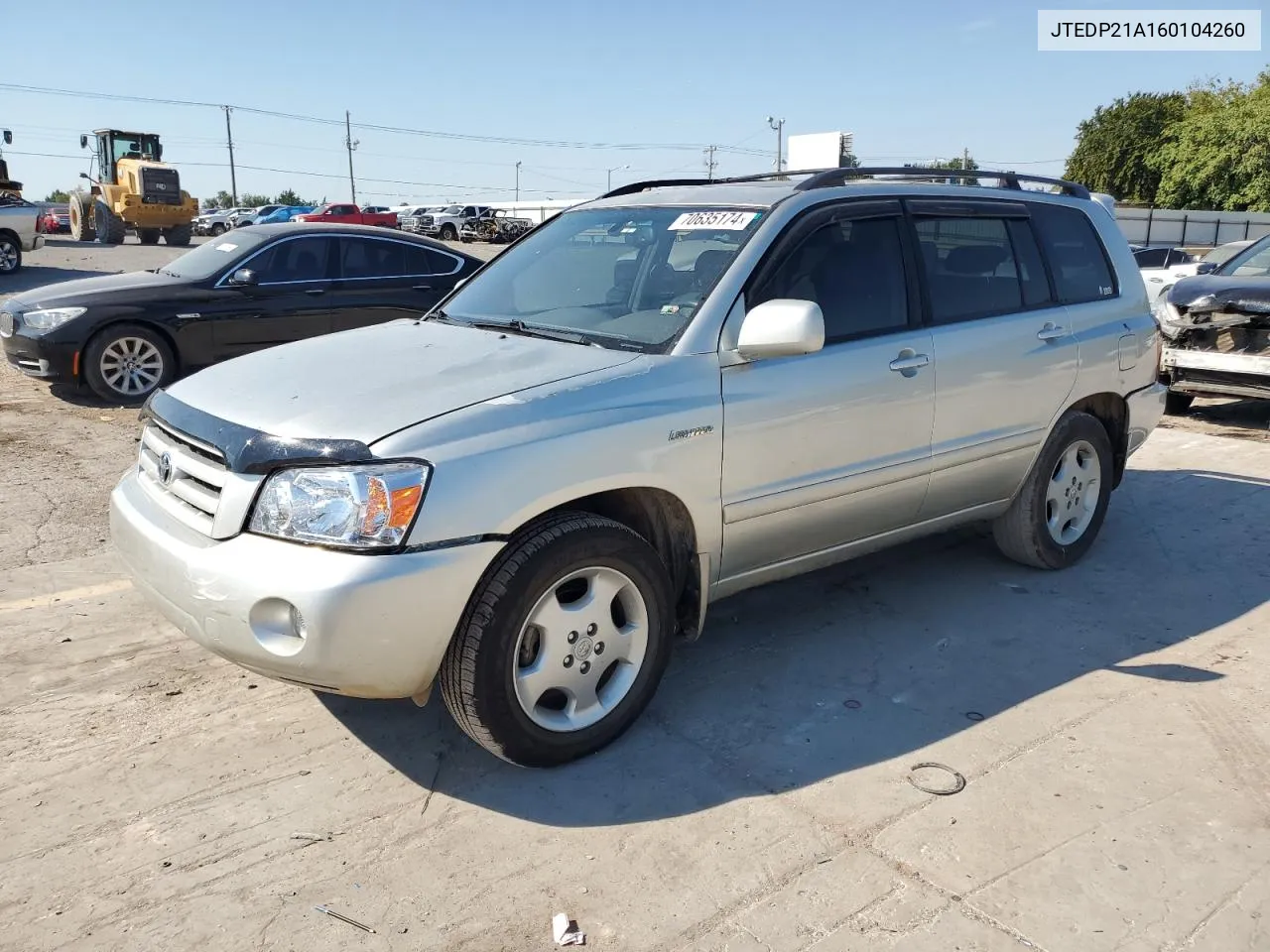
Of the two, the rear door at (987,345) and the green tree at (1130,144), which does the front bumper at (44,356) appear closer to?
the rear door at (987,345)

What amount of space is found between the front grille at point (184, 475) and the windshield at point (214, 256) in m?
6.11

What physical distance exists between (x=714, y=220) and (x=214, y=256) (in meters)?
6.80

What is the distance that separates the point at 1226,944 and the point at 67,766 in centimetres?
334

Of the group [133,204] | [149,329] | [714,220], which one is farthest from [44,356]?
[133,204]

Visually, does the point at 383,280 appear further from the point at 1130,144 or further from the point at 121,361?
the point at 1130,144

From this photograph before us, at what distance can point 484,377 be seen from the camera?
3.37 meters

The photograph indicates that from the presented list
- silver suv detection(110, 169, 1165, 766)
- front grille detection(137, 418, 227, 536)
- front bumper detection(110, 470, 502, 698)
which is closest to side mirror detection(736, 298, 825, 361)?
silver suv detection(110, 169, 1165, 766)

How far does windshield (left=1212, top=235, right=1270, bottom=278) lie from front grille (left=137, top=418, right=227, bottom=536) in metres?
8.92

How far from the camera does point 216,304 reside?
9.05m

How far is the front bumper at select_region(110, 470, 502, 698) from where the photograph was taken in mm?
2840

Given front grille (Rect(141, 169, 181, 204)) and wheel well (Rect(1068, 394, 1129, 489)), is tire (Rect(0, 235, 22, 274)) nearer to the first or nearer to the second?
front grille (Rect(141, 169, 181, 204))

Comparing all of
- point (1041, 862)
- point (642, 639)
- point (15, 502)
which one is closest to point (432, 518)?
point (642, 639)

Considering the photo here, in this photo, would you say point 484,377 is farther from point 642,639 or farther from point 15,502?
point 15,502

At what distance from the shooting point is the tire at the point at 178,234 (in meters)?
32.8
